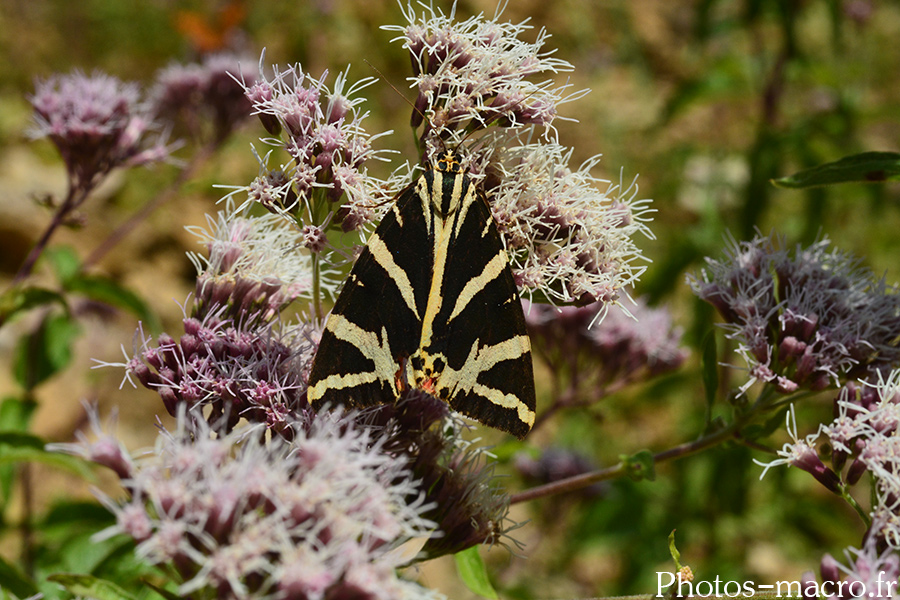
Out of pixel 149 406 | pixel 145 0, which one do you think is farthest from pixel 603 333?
pixel 145 0

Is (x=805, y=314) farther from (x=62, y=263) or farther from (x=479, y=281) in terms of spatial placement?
(x=62, y=263)

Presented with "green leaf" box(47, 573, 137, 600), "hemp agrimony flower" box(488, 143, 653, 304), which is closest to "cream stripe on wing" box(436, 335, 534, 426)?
"hemp agrimony flower" box(488, 143, 653, 304)

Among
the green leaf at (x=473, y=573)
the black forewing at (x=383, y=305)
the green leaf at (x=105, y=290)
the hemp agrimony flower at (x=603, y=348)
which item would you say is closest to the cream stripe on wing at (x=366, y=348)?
the black forewing at (x=383, y=305)

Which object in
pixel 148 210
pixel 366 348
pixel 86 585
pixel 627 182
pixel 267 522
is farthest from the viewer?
pixel 627 182

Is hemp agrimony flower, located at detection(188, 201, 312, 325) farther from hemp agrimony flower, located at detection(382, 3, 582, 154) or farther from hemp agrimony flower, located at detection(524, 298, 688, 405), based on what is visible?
hemp agrimony flower, located at detection(524, 298, 688, 405)

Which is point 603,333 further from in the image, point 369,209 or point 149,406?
point 149,406

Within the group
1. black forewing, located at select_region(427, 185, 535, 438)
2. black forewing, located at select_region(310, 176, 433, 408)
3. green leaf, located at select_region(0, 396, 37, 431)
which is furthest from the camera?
green leaf, located at select_region(0, 396, 37, 431)

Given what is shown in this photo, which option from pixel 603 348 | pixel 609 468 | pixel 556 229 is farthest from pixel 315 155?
pixel 603 348
